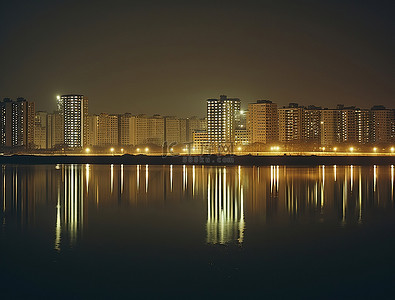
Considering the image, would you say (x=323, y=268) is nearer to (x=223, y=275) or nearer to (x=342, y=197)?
(x=223, y=275)

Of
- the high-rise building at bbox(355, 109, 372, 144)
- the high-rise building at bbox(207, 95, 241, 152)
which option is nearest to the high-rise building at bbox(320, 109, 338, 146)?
the high-rise building at bbox(355, 109, 372, 144)

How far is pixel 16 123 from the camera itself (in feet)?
397

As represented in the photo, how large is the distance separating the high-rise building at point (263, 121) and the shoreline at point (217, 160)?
50411mm

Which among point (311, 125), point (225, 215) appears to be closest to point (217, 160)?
point (225, 215)

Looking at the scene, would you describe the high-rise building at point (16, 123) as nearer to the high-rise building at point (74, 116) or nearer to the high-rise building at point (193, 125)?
the high-rise building at point (74, 116)

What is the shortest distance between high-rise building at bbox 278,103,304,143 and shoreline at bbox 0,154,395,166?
59.1 m

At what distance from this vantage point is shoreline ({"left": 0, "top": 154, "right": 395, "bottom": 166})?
64125mm

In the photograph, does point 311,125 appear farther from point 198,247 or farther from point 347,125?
point 198,247

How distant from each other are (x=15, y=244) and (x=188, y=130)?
566ft

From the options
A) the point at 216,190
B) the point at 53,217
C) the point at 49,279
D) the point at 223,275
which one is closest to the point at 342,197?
the point at 216,190

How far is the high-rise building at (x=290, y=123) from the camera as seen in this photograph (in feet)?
418

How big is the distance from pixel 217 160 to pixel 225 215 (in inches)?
2007

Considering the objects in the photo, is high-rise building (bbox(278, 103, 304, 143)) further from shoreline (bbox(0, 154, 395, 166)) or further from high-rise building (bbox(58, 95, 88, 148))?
shoreline (bbox(0, 154, 395, 166))

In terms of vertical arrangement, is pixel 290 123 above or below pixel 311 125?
above
